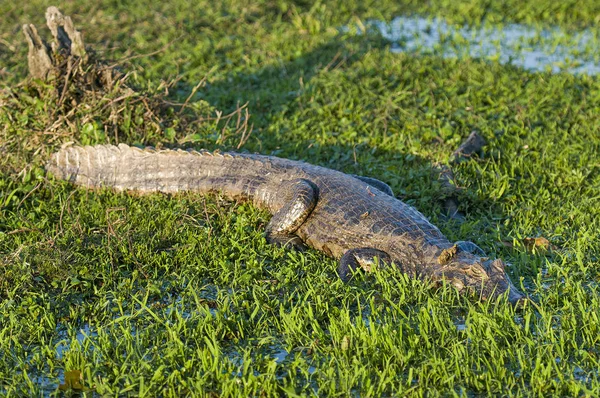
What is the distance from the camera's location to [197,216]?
609 cm

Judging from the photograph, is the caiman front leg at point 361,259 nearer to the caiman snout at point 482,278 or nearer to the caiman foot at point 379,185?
the caiman snout at point 482,278

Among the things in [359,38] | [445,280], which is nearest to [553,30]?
[359,38]

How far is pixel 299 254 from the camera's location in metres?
5.58

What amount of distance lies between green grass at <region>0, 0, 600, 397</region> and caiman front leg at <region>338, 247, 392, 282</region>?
0.35 feet

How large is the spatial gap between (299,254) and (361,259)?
0.45m

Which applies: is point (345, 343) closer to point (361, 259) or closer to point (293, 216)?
point (361, 259)

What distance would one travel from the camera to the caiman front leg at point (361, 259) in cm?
535

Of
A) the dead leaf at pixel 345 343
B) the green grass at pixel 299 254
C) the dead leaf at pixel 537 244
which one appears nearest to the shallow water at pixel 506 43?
the green grass at pixel 299 254

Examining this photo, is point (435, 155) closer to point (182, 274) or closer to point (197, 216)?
point (197, 216)

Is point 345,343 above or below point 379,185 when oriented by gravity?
above

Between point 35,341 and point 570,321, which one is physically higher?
point 570,321

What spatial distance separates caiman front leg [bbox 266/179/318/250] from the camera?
5.84m

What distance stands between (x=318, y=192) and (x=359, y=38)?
17.5 ft

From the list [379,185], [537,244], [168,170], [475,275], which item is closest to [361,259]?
[475,275]
